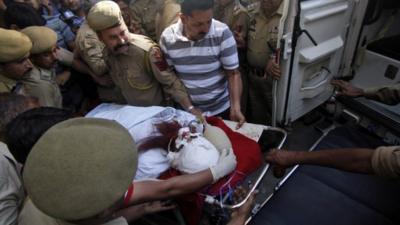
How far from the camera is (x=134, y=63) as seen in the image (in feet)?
7.52

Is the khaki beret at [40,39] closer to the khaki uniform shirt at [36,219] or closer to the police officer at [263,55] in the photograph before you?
the khaki uniform shirt at [36,219]

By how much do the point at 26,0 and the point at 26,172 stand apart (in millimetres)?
3030

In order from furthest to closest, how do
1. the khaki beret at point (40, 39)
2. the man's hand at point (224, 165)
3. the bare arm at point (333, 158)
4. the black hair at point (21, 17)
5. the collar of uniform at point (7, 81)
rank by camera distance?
1. the black hair at point (21, 17)
2. the khaki beret at point (40, 39)
3. the collar of uniform at point (7, 81)
4. the man's hand at point (224, 165)
5. the bare arm at point (333, 158)

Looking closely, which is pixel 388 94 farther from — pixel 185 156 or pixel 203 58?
pixel 185 156

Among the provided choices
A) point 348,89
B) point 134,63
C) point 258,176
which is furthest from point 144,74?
point 348,89

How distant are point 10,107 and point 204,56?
1.32 metres

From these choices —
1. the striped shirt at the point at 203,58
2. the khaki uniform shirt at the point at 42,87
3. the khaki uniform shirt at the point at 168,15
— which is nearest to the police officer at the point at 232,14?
the khaki uniform shirt at the point at 168,15

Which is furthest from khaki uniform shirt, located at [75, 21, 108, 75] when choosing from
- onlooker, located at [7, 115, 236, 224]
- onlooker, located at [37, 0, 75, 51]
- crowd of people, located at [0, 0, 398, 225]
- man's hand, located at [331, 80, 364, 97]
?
man's hand, located at [331, 80, 364, 97]

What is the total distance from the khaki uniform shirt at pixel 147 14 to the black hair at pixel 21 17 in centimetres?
116

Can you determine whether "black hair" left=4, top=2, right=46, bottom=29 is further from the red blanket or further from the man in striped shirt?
the red blanket

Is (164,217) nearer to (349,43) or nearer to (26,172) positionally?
(26,172)

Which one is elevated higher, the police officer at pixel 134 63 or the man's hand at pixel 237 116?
the police officer at pixel 134 63

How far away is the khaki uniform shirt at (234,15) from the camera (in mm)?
3137

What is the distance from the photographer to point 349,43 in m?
2.99
